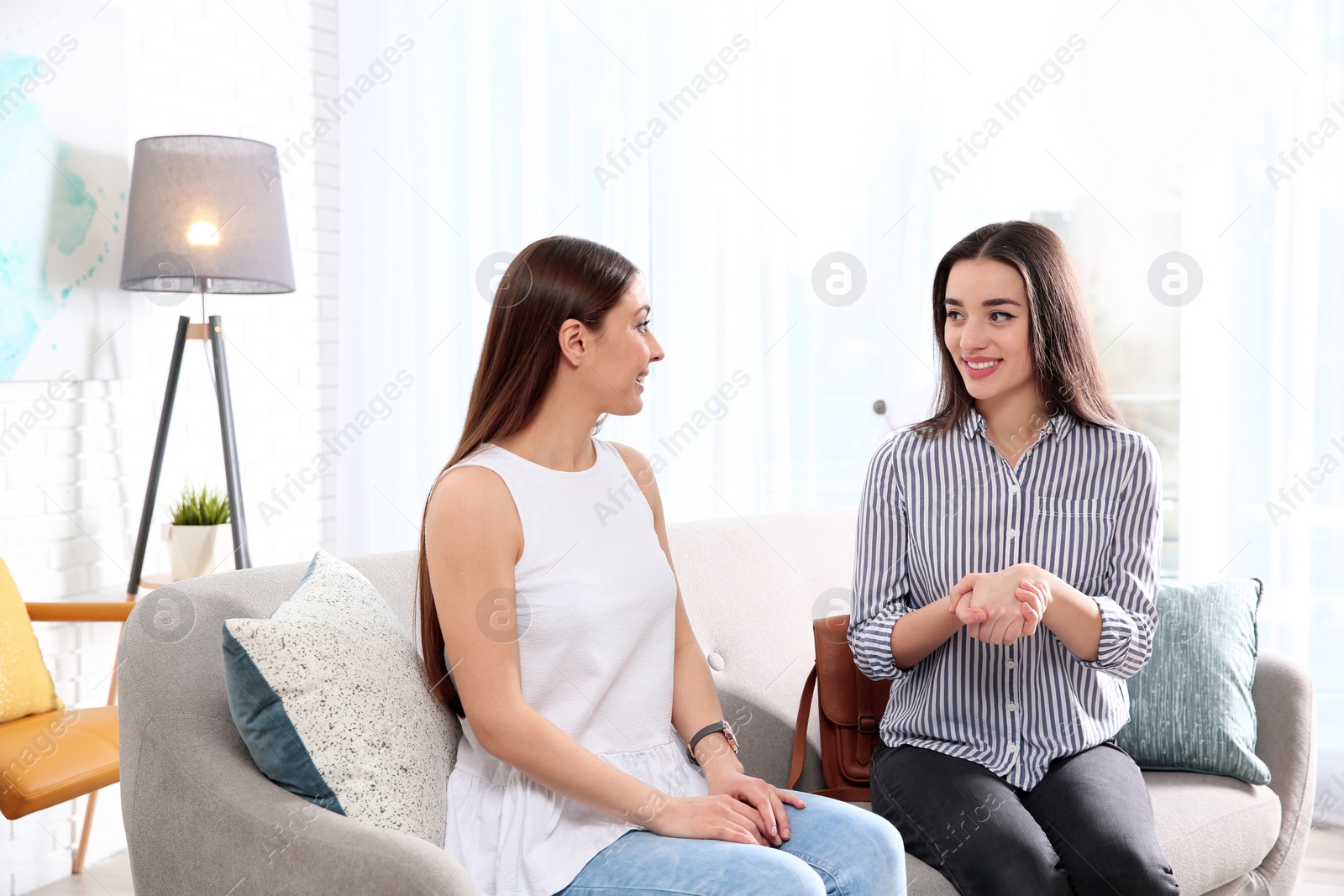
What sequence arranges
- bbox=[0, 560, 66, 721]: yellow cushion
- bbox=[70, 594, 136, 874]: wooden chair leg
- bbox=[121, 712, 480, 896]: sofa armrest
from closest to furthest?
1. bbox=[121, 712, 480, 896]: sofa armrest
2. bbox=[0, 560, 66, 721]: yellow cushion
3. bbox=[70, 594, 136, 874]: wooden chair leg

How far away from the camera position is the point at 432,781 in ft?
4.27

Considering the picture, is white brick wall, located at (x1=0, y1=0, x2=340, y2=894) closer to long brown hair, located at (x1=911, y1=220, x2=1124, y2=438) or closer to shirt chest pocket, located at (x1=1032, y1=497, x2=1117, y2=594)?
long brown hair, located at (x1=911, y1=220, x2=1124, y2=438)

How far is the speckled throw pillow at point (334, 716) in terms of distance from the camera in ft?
3.93

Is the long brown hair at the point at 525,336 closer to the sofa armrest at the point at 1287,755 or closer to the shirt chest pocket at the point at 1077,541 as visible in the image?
the shirt chest pocket at the point at 1077,541

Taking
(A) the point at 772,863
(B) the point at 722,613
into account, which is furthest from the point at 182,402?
(A) the point at 772,863

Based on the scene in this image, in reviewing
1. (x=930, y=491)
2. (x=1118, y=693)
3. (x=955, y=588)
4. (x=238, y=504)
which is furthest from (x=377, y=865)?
(x=238, y=504)

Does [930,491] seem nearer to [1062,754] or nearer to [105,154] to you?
[1062,754]

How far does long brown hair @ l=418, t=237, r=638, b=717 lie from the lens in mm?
1386

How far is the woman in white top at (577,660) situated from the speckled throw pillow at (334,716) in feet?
0.21

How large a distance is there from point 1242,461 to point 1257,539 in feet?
0.68

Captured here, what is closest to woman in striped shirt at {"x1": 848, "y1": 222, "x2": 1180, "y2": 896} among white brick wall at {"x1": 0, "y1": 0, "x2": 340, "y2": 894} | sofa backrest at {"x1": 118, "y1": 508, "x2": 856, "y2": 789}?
sofa backrest at {"x1": 118, "y1": 508, "x2": 856, "y2": 789}

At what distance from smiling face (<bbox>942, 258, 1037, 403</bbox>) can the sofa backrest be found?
0.58 m

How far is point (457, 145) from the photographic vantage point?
3.46m

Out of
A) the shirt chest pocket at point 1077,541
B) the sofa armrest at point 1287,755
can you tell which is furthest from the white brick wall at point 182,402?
the sofa armrest at point 1287,755
